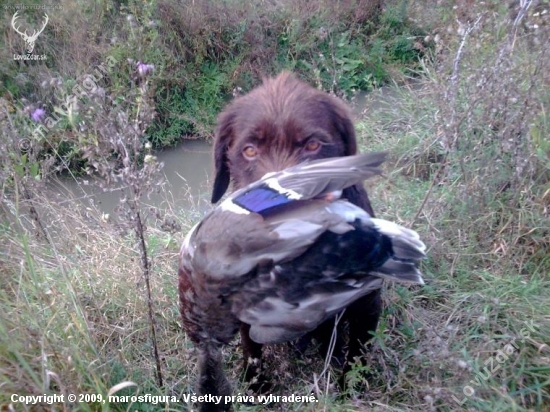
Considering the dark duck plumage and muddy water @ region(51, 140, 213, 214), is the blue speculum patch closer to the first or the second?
the dark duck plumage

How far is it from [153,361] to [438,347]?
56.2 inches

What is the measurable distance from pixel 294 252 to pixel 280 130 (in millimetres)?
987

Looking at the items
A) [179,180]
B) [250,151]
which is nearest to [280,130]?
[250,151]

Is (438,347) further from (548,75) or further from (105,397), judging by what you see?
(548,75)

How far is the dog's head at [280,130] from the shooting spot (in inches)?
108

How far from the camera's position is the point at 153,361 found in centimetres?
296

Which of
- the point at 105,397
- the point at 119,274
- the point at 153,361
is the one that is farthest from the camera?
the point at 119,274

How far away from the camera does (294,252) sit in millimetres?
1944

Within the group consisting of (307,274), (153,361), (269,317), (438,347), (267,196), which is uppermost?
(267,196)

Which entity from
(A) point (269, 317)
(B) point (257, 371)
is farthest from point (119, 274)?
(A) point (269, 317)

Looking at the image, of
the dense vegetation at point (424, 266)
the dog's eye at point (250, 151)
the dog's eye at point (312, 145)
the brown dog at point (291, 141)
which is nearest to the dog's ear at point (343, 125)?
the brown dog at point (291, 141)

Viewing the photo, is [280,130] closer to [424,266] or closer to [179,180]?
[424,266]

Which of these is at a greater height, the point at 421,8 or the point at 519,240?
the point at 421,8

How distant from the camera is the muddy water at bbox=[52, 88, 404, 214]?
5840 millimetres
